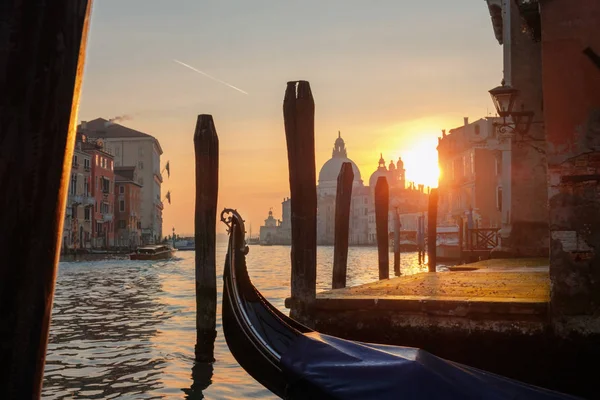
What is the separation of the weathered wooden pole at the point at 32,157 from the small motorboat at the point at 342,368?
5.17 ft

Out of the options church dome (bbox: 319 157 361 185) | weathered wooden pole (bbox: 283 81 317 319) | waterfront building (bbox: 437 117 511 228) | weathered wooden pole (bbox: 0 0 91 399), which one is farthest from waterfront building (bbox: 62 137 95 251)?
church dome (bbox: 319 157 361 185)

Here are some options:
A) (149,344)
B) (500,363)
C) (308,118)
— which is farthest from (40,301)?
→ (149,344)

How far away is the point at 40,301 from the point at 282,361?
1.95 meters

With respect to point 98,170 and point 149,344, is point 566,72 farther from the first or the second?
point 98,170

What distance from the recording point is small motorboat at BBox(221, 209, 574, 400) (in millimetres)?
2762

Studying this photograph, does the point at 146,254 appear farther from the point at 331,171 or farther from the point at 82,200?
the point at 331,171

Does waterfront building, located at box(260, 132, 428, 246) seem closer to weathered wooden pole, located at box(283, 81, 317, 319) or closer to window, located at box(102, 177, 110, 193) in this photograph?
window, located at box(102, 177, 110, 193)

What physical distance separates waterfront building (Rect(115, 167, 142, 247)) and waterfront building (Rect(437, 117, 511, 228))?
76.3 feet

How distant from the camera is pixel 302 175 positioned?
5.99 metres

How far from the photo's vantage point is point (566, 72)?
14.3 feet

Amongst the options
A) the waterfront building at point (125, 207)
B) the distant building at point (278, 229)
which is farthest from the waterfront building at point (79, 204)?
the distant building at point (278, 229)

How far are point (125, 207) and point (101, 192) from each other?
597 cm

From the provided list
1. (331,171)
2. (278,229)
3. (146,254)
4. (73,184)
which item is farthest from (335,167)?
(146,254)

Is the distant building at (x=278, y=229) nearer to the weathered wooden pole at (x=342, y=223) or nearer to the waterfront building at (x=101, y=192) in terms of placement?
the waterfront building at (x=101, y=192)
